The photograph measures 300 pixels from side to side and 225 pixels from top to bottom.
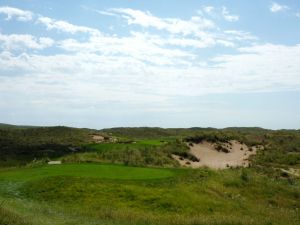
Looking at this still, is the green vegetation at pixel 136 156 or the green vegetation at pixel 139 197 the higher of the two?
the green vegetation at pixel 136 156

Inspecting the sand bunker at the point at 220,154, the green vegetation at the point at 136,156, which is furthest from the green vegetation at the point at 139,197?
the sand bunker at the point at 220,154

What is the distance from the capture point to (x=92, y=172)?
31094 millimetres

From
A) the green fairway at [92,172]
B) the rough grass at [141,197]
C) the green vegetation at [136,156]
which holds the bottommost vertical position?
the rough grass at [141,197]

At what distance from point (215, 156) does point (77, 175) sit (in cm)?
3100

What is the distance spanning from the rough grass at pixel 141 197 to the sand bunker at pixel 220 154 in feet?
57.5

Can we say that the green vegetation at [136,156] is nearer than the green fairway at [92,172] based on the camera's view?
No

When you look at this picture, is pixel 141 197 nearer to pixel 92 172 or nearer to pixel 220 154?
pixel 92 172

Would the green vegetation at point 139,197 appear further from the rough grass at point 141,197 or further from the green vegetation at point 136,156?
the green vegetation at point 136,156

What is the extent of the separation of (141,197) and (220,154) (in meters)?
35.4

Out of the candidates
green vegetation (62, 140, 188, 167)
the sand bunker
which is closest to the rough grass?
green vegetation (62, 140, 188, 167)

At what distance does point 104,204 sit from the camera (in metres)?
23.9

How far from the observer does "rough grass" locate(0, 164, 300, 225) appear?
20.5 metres

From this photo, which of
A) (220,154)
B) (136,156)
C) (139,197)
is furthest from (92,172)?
(220,154)

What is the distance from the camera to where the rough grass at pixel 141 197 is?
20453 millimetres
